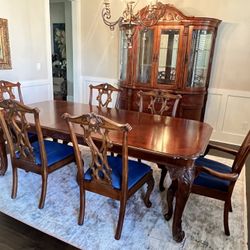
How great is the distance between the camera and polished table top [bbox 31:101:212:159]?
1.68 meters

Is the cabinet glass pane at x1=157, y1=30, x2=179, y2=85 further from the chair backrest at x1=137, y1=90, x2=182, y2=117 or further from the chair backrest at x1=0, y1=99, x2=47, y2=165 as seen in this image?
the chair backrest at x1=0, y1=99, x2=47, y2=165

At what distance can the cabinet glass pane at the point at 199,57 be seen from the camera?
11.7 ft

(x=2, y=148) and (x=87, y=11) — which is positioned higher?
(x=87, y=11)

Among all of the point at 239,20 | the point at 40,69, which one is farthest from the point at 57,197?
the point at 239,20

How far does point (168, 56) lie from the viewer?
3.78m

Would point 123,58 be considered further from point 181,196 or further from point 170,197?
point 181,196

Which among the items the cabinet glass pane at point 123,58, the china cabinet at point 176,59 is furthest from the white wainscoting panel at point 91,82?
the china cabinet at point 176,59

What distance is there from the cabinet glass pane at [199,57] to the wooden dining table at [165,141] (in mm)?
1555

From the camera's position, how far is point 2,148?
8.31 ft

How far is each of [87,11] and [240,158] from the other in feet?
13.6

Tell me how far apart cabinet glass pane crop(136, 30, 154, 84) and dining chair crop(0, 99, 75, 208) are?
7.04 feet

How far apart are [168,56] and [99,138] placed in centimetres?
252

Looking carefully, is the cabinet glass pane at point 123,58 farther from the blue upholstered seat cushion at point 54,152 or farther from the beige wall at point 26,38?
the blue upholstered seat cushion at point 54,152

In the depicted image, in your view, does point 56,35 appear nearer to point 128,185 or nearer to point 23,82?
point 23,82
